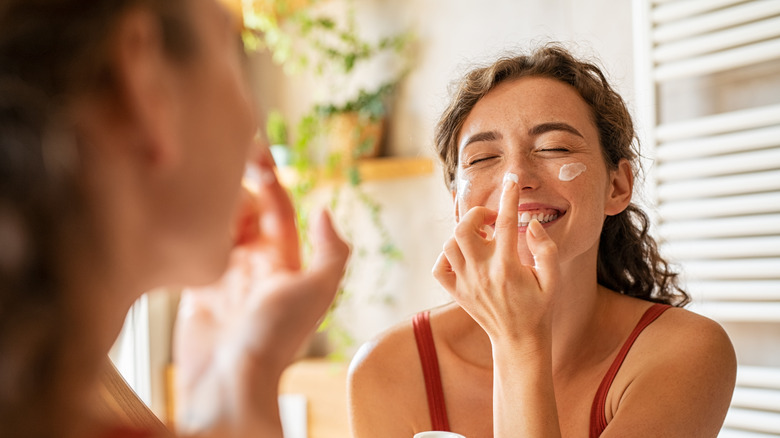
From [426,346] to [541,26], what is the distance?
0.97 m

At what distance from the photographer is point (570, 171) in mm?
968

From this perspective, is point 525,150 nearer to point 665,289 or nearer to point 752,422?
point 665,289

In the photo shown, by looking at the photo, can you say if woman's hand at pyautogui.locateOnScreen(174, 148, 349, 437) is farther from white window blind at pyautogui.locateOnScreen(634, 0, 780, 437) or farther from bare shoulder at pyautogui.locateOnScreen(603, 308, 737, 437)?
white window blind at pyautogui.locateOnScreen(634, 0, 780, 437)

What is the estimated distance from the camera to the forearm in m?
0.75

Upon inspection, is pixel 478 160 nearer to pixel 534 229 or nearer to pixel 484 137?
pixel 484 137

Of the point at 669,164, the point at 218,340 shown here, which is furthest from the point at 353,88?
the point at 218,340

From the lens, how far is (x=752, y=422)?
1.28 metres

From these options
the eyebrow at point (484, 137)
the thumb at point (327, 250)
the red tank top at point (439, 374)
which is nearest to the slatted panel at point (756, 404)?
the red tank top at point (439, 374)

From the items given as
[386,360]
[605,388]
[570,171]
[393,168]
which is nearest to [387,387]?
[386,360]

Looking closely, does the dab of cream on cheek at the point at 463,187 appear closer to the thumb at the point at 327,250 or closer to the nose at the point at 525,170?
the nose at the point at 525,170

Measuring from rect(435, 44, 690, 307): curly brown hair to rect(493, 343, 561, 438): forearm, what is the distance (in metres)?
0.42

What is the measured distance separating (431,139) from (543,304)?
25.9 inches

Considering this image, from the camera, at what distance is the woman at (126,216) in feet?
0.88

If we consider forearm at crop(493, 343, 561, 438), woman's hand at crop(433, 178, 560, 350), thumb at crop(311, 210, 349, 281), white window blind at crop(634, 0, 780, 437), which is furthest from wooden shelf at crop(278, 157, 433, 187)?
thumb at crop(311, 210, 349, 281)
